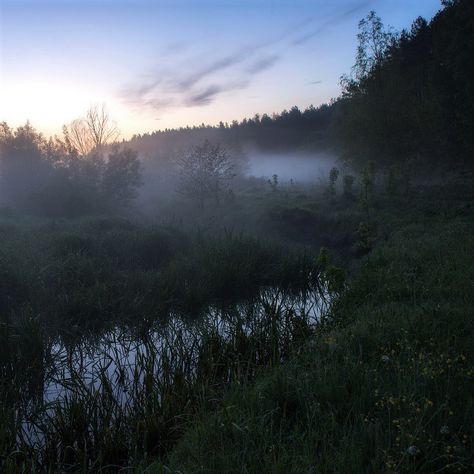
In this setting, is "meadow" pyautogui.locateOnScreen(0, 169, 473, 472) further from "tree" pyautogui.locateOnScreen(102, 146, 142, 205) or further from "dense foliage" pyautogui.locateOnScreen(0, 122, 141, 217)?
"tree" pyautogui.locateOnScreen(102, 146, 142, 205)

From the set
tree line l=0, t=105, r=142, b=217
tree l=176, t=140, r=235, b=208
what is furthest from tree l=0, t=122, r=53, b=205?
tree l=176, t=140, r=235, b=208

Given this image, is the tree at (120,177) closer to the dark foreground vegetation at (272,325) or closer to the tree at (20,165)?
the dark foreground vegetation at (272,325)

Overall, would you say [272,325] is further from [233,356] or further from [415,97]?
[415,97]

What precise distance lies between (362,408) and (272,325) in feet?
9.79

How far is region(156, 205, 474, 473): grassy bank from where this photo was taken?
131 inches

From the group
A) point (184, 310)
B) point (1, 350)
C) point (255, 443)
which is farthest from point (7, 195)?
point (255, 443)

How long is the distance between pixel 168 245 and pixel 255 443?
12.3 m

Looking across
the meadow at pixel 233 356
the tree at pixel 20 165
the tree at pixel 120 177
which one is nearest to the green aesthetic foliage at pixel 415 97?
the meadow at pixel 233 356

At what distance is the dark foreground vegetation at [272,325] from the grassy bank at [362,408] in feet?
0.08

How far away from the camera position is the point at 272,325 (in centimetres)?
701

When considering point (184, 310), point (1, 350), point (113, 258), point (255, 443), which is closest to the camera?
point (255, 443)

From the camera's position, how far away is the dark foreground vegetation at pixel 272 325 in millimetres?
3857

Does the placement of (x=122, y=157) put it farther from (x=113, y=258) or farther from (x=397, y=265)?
(x=397, y=265)

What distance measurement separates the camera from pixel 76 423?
495 centimetres
